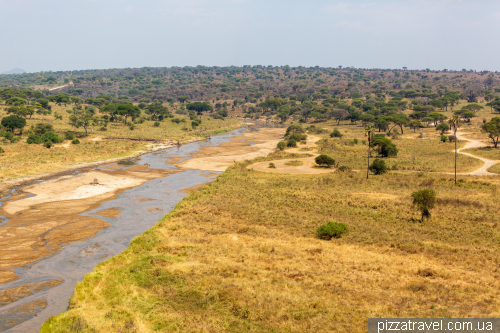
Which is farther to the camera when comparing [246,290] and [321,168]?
[321,168]

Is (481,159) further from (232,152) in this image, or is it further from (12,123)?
(12,123)

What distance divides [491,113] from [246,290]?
13446 centimetres

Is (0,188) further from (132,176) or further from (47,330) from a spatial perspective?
(47,330)

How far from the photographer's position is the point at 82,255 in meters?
30.5

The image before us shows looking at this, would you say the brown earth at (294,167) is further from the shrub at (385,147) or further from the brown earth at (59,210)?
the shrub at (385,147)

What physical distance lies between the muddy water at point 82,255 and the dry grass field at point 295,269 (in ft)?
6.37

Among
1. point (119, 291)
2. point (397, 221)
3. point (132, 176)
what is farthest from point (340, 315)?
point (132, 176)

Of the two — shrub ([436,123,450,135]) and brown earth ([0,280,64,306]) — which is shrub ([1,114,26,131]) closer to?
brown earth ([0,280,64,306])

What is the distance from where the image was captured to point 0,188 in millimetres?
49938

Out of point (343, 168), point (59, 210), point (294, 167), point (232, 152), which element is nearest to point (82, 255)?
point (59, 210)

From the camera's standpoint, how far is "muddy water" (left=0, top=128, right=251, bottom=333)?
22.2 metres

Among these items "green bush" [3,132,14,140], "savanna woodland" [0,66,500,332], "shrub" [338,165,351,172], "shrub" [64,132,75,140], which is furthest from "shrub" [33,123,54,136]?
"shrub" [338,165,351,172]

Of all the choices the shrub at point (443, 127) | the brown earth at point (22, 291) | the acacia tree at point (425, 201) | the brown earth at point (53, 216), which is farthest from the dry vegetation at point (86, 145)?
the shrub at point (443, 127)

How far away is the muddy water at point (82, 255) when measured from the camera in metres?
22.2
